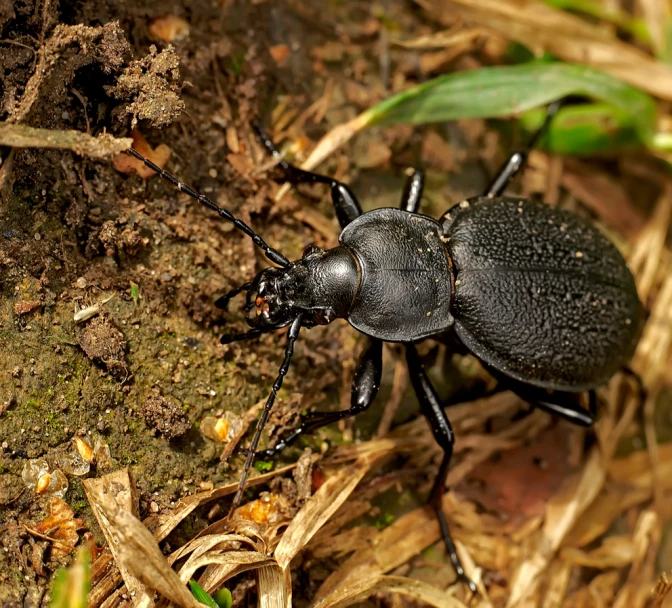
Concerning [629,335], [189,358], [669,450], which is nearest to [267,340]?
[189,358]

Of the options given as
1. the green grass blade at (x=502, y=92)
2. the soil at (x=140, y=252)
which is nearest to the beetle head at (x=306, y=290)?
the soil at (x=140, y=252)

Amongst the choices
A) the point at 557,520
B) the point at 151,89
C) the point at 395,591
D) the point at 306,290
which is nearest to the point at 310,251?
the point at 306,290

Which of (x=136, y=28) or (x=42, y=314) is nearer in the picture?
(x=42, y=314)

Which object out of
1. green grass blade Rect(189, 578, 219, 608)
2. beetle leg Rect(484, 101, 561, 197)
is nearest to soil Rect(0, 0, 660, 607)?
green grass blade Rect(189, 578, 219, 608)

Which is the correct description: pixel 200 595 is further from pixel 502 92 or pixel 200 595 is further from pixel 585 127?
pixel 585 127

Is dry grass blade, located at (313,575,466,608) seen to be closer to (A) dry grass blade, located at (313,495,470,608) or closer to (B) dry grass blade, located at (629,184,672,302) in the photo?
(A) dry grass blade, located at (313,495,470,608)

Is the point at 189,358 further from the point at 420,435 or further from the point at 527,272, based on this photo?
the point at 527,272

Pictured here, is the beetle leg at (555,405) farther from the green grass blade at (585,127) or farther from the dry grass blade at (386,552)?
the green grass blade at (585,127)

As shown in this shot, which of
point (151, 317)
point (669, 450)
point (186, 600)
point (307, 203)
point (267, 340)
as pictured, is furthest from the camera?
point (669, 450)
